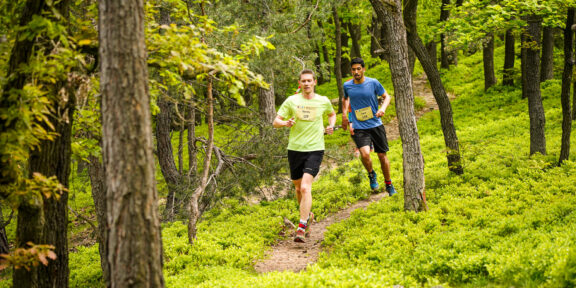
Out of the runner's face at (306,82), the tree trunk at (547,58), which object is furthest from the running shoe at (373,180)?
the tree trunk at (547,58)

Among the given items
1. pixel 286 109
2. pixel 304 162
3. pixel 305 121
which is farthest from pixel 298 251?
pixel 286 109

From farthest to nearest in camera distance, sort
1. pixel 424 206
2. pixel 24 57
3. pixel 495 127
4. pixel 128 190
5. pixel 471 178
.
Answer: pixel 495 127, pixel 471 178, pixel 424 206, pixel 24 57, pixel 128 190

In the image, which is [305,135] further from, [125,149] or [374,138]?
[125,149]

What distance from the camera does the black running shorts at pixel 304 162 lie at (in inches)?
261

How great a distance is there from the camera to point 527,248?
189 inches

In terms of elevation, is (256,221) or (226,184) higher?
(226,184)

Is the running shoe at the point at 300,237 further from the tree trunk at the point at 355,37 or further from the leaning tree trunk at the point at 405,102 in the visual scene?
the tree trunk at the point at 355,37

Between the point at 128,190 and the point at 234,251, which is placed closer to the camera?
the point at 128,190

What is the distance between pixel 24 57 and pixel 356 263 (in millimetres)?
4646

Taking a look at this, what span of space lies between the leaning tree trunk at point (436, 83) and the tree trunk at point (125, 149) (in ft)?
21.6

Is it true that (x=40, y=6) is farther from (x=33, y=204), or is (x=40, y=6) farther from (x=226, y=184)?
(x=226, y=184)

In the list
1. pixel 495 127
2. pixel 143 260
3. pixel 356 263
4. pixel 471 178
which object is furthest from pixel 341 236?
pixel 495 127

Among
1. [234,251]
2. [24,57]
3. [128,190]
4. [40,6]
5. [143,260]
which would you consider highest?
[40,6]

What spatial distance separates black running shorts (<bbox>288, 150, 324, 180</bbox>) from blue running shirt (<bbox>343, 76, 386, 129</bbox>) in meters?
1.71
